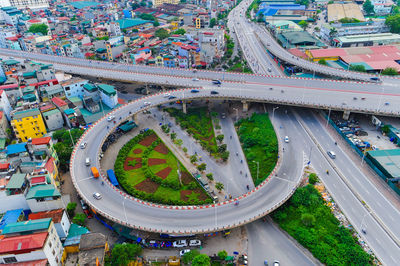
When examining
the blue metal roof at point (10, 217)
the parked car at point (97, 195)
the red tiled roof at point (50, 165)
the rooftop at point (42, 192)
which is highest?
the rooftop at point (42, 192)

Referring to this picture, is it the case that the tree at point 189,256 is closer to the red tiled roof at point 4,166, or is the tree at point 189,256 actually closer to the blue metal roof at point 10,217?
the blue metal roof at point 10,217

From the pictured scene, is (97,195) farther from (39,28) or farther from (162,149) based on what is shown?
(39,28)

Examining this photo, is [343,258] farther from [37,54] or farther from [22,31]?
[22,31]

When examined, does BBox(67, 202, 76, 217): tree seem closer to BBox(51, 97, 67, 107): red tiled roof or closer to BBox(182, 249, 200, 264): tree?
BBox(182, 249, 200, 264): tree

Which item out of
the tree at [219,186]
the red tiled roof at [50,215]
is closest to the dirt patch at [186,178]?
the tree at [219,186]

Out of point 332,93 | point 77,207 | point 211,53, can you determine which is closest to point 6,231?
point 77,207

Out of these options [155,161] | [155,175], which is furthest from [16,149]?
[155,175]
